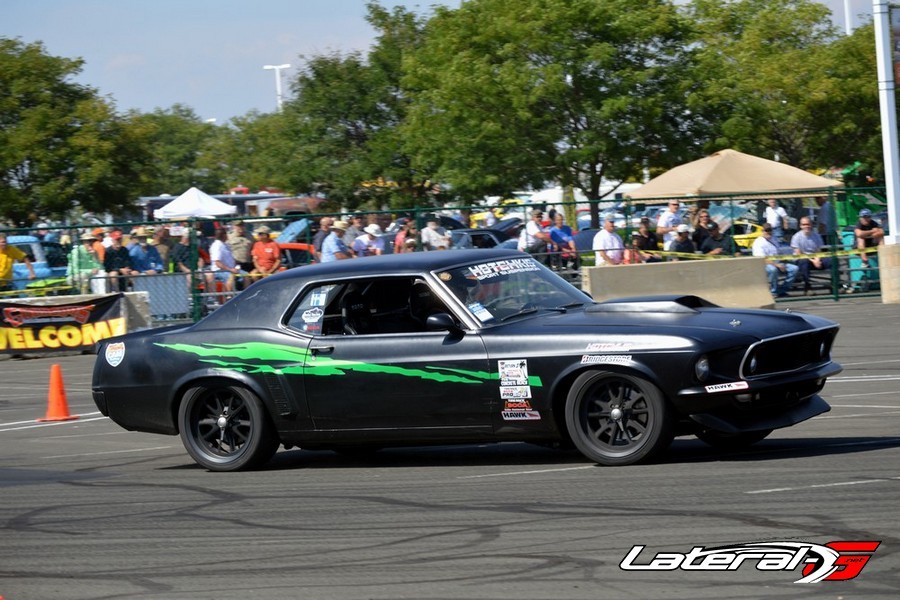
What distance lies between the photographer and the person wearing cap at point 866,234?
23.9 m

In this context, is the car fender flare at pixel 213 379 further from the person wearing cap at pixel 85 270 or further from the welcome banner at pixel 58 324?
the person wearing cap at pixel 85 270

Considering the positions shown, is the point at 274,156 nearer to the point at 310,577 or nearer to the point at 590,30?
the point at 590,30

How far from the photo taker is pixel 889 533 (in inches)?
237

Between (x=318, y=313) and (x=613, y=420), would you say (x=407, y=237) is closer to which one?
(x=318, y=313)

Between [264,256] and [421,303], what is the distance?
1367 cm

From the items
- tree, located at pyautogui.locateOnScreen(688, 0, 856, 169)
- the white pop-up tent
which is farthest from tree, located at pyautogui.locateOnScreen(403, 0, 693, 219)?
the white pop-up tent

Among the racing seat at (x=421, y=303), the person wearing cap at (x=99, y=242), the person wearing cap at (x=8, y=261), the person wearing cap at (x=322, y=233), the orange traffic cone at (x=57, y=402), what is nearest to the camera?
the racing seat at (x=421, y=303)

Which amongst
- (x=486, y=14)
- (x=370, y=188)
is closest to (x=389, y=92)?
(x=370, y=188)

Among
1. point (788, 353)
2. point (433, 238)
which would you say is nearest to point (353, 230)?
point (433, 238)

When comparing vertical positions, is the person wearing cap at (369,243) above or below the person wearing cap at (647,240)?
above

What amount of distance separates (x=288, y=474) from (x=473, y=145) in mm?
26305

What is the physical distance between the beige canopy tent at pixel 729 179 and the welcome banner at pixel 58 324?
36.4 feet

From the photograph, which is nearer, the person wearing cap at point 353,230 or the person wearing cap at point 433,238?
the person wearing cap at point 433,238

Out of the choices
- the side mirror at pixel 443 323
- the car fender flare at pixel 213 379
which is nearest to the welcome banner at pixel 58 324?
the car fender flare at pixel 213 379
